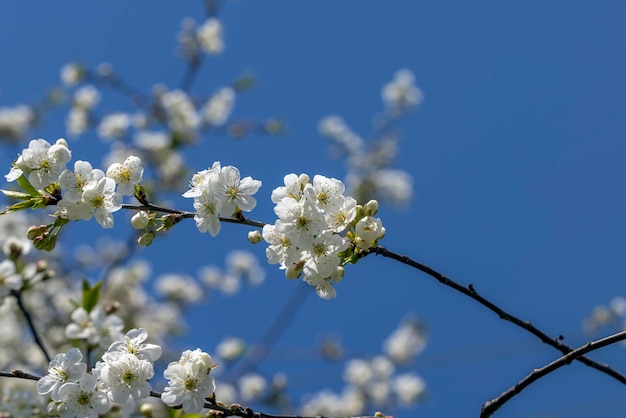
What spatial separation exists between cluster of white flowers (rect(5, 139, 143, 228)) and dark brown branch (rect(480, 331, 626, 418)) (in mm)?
1274

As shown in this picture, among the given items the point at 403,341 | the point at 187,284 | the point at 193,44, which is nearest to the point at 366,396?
the point at 403,341

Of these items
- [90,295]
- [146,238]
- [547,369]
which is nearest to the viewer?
Answer: [547,369]

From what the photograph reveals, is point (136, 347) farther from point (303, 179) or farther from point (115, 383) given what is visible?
point (303, 179)

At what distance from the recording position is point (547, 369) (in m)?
1.65

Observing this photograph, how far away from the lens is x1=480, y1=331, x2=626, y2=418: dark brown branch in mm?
1627

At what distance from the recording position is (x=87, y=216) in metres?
2.05

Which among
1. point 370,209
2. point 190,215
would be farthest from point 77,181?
point 370,209

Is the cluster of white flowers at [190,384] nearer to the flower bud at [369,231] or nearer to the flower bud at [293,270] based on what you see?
the flower bud at [293,270]

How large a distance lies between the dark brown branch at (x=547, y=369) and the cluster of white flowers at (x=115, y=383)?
83 cm

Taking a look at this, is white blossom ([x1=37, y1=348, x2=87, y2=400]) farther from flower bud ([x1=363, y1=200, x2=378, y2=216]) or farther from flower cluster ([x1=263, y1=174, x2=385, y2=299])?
flower bud ([x1=363, y1=200, x2=378, y2=216])

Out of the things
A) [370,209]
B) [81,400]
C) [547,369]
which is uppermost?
[370,209]

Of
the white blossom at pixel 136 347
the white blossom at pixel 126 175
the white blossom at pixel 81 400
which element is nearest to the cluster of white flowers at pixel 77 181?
the white blossom at pixel 126 175

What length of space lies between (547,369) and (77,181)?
151cm

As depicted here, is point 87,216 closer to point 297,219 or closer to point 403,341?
point 297,219
